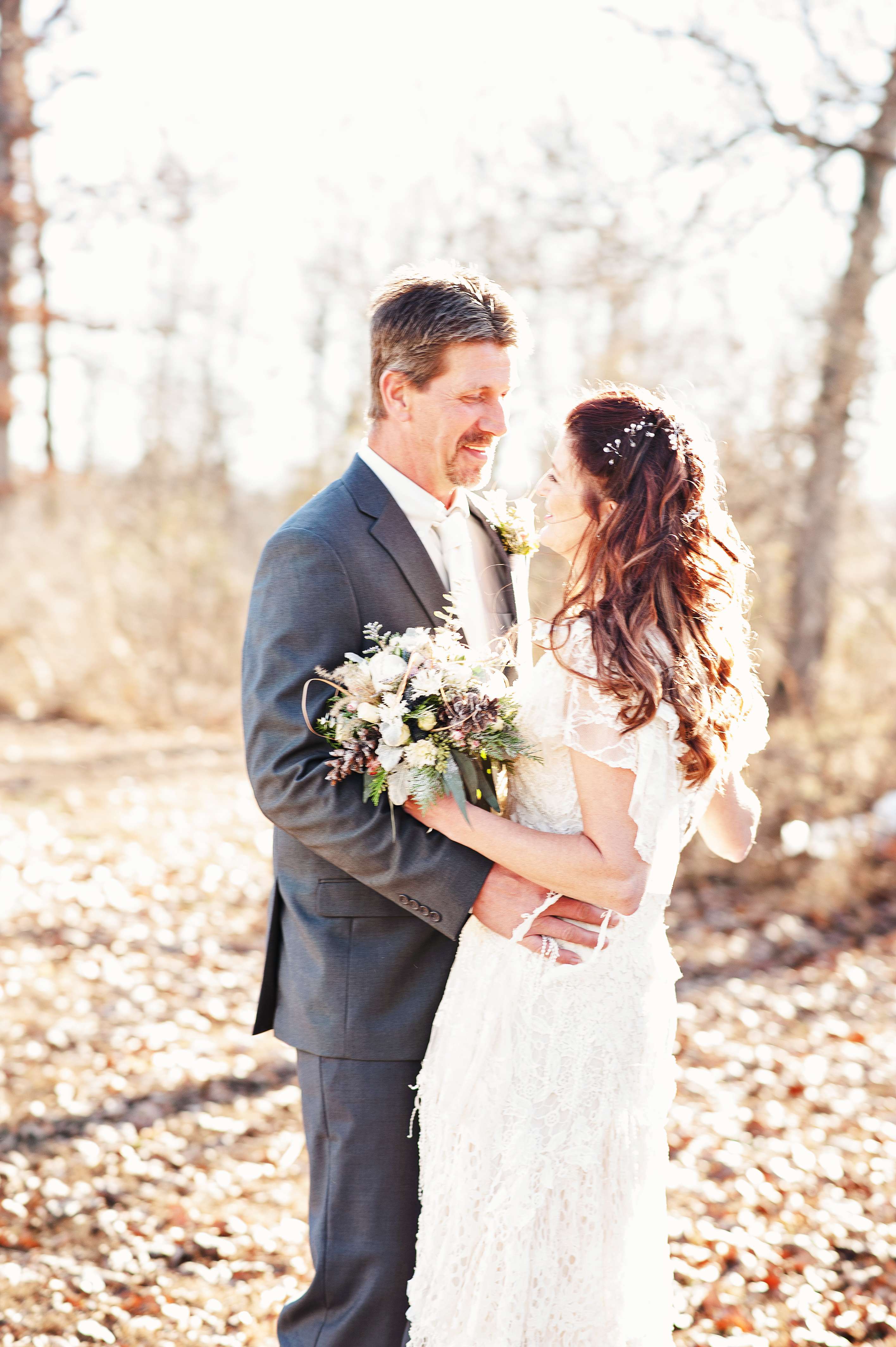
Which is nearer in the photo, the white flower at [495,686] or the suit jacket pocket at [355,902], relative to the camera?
the white flower at [495,686]

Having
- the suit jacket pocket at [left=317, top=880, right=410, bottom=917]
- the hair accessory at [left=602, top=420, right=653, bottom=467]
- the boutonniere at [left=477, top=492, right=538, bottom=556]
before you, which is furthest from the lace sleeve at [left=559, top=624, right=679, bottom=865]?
the boutonniere at [left=477, top=492, right=538, bottom=556]

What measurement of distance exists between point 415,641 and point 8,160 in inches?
574

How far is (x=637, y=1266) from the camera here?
2.39 m

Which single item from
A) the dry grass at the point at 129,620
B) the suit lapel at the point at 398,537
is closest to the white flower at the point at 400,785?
the suit lapel at the point at 398,537

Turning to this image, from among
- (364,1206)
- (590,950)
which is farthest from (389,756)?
(364,1206)

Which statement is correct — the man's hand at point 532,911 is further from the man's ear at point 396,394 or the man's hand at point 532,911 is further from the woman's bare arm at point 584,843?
the man's ear at point 396,394

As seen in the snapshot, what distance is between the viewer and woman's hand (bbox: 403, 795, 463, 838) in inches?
90.9

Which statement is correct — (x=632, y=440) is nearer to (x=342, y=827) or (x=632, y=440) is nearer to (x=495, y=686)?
(x=495, y=686)

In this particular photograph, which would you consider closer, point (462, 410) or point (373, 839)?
point (373, 839)

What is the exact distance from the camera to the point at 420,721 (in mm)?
2230

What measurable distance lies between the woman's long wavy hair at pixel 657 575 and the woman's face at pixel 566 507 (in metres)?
0.02

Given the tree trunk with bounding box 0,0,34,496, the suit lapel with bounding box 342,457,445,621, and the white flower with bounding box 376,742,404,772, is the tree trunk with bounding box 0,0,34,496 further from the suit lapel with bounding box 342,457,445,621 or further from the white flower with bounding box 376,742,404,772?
the white flower with bounding box 376,742,404,772

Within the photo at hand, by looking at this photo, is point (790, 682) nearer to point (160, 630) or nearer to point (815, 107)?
point (815, 107)

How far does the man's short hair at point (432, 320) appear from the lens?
2643mm
